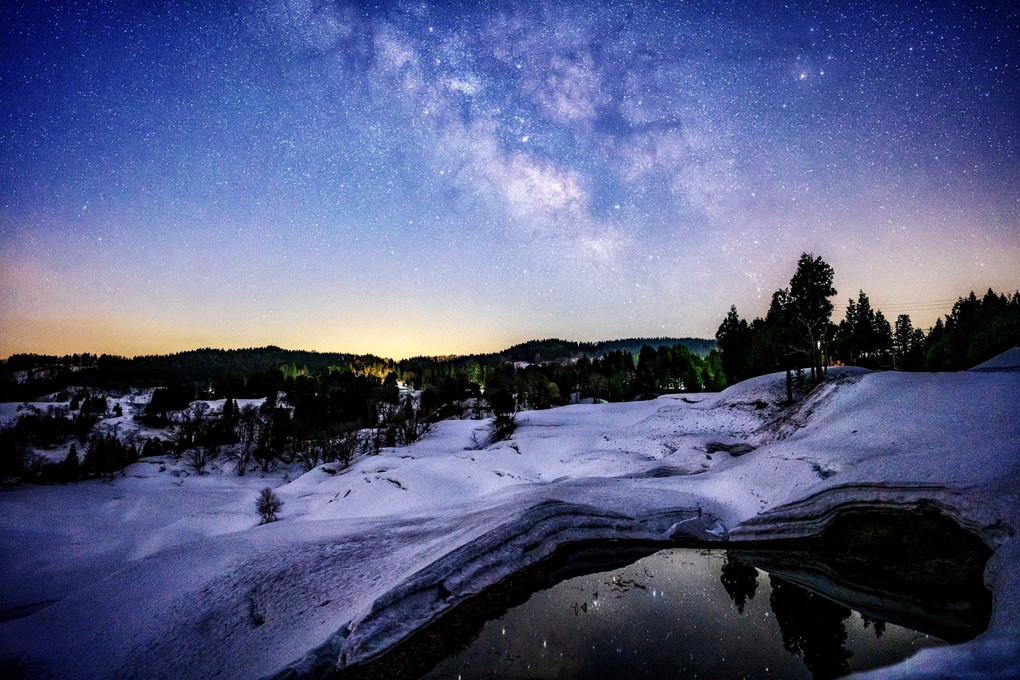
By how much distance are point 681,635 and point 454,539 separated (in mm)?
8274

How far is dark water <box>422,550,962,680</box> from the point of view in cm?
858

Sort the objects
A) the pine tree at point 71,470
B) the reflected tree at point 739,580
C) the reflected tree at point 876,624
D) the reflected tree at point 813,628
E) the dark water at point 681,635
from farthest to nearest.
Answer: the pine tree at point 71,470, the reflected tree at point 739,580, the reflected tree at point 876,624, the dark water at point 681,635, the reflected tree at point 813,628

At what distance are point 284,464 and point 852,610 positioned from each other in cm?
8486

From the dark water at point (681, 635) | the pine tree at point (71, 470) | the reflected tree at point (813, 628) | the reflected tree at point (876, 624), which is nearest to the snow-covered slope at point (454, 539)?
the reflected tree at point (813, 628)

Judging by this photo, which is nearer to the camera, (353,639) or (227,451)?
(353,639)

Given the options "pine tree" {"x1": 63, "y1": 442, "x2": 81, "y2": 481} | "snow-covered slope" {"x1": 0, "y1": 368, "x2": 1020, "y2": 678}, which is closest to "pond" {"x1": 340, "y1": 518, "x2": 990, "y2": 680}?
"snow-covered slope" {"x1": 0, "y1": 368, "x2": 1020, "y2": 678}

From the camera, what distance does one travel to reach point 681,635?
32.2 feet

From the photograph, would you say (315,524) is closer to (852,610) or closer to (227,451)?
(852,610)

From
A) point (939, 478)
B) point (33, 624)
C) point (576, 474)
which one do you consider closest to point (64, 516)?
point (33, 624)

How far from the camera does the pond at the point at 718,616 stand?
28.8 feet

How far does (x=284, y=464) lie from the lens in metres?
75.5

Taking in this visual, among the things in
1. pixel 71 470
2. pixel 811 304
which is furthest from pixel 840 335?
pixel 71 470

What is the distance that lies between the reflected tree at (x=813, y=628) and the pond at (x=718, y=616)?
0.03 meters

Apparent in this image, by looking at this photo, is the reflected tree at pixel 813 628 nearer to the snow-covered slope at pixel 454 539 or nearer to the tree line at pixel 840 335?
the snow-covered slope at pixel 454 539
